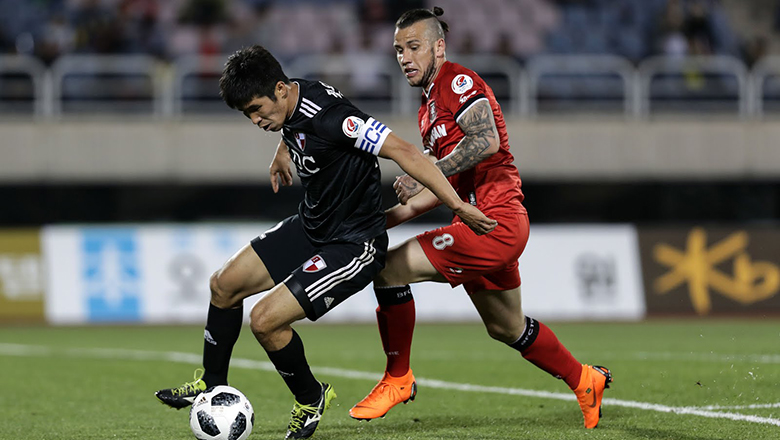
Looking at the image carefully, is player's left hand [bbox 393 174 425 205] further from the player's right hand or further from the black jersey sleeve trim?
the player's right hand

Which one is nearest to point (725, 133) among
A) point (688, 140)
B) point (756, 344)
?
point (688, 140)

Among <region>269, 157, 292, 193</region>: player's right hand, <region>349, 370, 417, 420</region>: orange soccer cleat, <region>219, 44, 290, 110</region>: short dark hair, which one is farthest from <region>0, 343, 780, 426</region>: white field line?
<region>219, 44, 290, 110</region>: short dark hair

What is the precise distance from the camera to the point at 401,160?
504 cm

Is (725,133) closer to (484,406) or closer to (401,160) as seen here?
(484,406)

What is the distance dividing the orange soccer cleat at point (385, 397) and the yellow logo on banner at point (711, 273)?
9.48 m

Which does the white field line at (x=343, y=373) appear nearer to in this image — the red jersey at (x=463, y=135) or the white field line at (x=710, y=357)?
the red jersey at (x=463, y=135)

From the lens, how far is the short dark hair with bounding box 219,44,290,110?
5.08 meters

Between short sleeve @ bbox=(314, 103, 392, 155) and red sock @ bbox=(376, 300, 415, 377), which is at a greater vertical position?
short sleeve @ bbox=(314, 103, 392, 155)

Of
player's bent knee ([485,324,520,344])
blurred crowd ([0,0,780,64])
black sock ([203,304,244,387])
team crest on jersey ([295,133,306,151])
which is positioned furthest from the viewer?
blurred crowd ([0,0,780,64])

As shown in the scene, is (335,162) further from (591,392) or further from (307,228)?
(591,392)

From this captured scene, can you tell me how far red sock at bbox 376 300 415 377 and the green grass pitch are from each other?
12.6 inches

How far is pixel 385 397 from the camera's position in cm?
578

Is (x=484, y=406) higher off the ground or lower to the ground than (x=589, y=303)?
higher

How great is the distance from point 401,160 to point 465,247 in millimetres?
702
